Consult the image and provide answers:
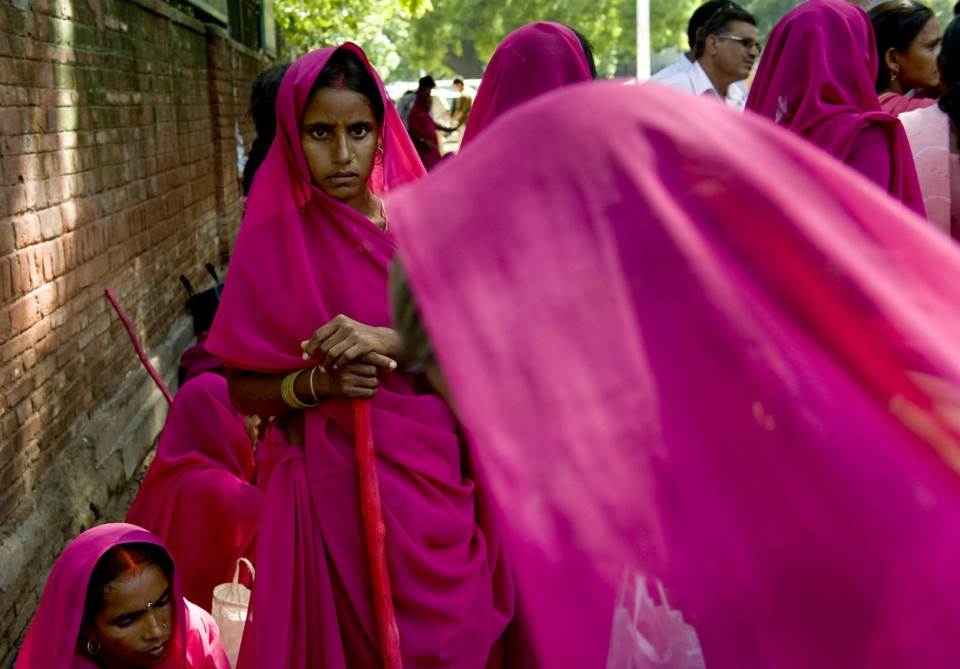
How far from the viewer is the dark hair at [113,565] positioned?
9.86 feet

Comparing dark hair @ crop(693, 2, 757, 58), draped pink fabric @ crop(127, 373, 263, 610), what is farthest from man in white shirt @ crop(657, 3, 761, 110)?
draped pink fabric @ crop(127, 373, 263, 610)

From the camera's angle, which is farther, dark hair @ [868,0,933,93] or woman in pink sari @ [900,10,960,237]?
dark hair @ [868,0,933,93]

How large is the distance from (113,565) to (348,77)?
4.50 feet

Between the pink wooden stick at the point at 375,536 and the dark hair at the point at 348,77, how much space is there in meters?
0.75

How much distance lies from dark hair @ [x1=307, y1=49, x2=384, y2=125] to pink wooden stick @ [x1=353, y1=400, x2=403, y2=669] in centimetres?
75

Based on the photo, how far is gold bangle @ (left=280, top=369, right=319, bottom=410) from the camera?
8.78 ft

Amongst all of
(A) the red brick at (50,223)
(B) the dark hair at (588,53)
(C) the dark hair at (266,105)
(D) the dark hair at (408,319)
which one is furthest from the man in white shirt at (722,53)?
(D) the dark hair at (408,319)

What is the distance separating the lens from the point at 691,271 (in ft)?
3.94

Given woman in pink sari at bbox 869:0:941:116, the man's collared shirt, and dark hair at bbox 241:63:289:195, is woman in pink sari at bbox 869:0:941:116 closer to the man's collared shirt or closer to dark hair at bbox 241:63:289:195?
the man's collared shirt

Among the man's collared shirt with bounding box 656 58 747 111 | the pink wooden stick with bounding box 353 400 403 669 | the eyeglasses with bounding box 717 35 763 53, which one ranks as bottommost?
the pink wooden stick with bounding box 353 400 403 669

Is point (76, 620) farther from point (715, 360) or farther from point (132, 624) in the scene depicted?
point (715, 360)

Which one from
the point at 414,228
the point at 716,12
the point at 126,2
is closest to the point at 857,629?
the point at 414,228

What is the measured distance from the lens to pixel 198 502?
396 cm

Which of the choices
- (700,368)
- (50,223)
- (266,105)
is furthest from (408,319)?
(50,223)
